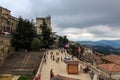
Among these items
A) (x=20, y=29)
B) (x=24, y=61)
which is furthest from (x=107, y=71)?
(x=20, y=29)

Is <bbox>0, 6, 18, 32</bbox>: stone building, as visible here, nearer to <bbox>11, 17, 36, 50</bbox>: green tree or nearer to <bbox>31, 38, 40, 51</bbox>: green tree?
<bbox>11, 17, 36, 50</bbox>: green tree

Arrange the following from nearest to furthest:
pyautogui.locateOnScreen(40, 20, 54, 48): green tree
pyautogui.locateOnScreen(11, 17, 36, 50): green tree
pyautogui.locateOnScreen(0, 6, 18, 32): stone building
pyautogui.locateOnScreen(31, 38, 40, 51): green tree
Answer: pyautogui.locateOnScreen(31, 38, 40, 51): green tree < pyautogui.locateOnScreen(11, 17, 36, 50): green tree < pyautogui.locateOnScreen(0, 6, 18, 32): stone building < pyautogui.locateOnScreen(40, 20, 54, 48): green tree

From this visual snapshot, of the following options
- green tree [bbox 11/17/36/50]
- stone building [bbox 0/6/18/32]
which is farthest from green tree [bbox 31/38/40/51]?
stone building [bbox 0/6/18/32]

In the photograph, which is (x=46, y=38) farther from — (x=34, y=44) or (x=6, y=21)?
(x=34, y=44)

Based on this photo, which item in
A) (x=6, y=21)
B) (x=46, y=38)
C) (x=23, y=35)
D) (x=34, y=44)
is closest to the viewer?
(x=34, y=44)

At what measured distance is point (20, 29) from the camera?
60.3 metres

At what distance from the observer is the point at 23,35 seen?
59.9 metres

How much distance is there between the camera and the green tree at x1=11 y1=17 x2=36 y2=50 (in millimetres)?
59062

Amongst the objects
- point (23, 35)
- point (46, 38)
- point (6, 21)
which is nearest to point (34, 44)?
point (23, 35)

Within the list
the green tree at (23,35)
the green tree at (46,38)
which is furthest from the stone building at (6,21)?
the green tree at (46,38)

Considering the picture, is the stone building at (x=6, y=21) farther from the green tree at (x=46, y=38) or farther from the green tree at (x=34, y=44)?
the green tree at (x=34, y=44)

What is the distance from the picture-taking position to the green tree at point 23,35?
59062 mm

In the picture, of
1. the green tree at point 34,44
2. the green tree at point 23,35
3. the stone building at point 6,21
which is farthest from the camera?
the stone building at point 6,21

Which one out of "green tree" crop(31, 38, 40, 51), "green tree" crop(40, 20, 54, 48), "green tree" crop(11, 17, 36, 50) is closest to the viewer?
"green tree" crop(31, 38, 40, 51)
